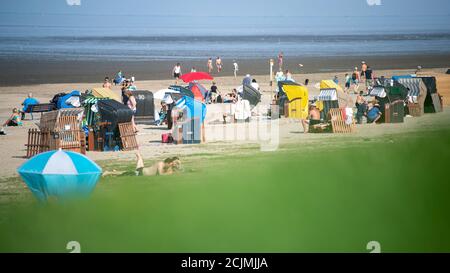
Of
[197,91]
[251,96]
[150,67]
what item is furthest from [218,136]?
[150,67]

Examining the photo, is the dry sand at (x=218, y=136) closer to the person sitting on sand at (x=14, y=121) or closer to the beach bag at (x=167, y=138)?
the beach bag at (x=167, y=138)

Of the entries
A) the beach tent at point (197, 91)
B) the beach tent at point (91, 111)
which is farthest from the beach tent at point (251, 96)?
the beach tent at point (91, 111)

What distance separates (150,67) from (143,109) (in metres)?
30.9

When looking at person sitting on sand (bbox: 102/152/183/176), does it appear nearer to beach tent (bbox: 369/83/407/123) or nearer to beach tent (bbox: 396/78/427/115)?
beach tent (bbox: 369/83/407/123)

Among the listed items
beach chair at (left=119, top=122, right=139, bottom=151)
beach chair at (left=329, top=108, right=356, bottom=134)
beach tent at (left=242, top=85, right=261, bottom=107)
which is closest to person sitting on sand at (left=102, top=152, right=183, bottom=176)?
beach chair at (left=119, top=122, right=139, bottom=151)

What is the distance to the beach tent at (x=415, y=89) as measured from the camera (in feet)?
90.9

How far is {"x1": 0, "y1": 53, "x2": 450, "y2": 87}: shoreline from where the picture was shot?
47.8 metres

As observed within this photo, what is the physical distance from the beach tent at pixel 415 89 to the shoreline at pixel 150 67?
2094 centimetres

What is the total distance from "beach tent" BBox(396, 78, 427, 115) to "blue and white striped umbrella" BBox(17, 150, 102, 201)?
15.5m

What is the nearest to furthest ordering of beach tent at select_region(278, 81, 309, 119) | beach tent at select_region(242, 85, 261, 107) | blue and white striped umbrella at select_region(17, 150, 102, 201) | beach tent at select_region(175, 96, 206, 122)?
blue and white striped umbrella at select_region(17, 150, 102, 201)
beach tent at select_region(175, 96, 206, 122)
beach tent at select_region(278, 81, 309, 119)
beach tent at select_region(242, 85, 261, 107)
